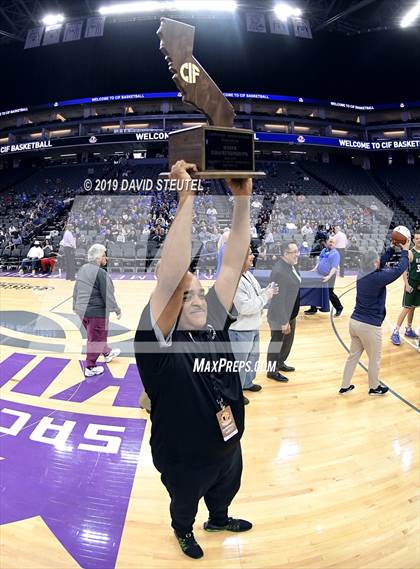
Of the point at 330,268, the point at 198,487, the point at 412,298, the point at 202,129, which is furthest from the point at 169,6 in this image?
the point at 198,487

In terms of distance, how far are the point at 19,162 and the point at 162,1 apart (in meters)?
15.5

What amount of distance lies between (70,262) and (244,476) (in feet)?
29.5

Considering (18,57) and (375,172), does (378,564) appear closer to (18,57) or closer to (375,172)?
(375,172)

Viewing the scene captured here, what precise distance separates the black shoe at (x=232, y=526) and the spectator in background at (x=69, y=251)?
889 cm

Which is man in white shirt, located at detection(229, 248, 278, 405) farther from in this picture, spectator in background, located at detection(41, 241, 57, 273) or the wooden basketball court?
spectator in background, located at detection(41, 241, 57, 273)

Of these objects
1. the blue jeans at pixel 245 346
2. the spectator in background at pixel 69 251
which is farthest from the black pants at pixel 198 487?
the spectator in background at pixel 69 251

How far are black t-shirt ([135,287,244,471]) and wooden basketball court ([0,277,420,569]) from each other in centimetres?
88

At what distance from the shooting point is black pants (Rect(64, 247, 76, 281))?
10.0 meters

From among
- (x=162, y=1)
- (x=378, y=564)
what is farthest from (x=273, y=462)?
(x=162, y=1)

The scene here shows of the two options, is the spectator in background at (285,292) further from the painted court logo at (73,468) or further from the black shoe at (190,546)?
the black shoe at (190,546)

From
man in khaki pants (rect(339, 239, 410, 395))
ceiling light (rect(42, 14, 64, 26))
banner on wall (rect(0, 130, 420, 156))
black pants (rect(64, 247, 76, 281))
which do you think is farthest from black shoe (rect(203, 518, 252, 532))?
ceiling light (rect(42, 14, 64, 26))

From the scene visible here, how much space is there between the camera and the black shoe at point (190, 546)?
6.35 feet

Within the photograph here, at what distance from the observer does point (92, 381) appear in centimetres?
418

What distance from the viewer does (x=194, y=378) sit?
4.74ft
